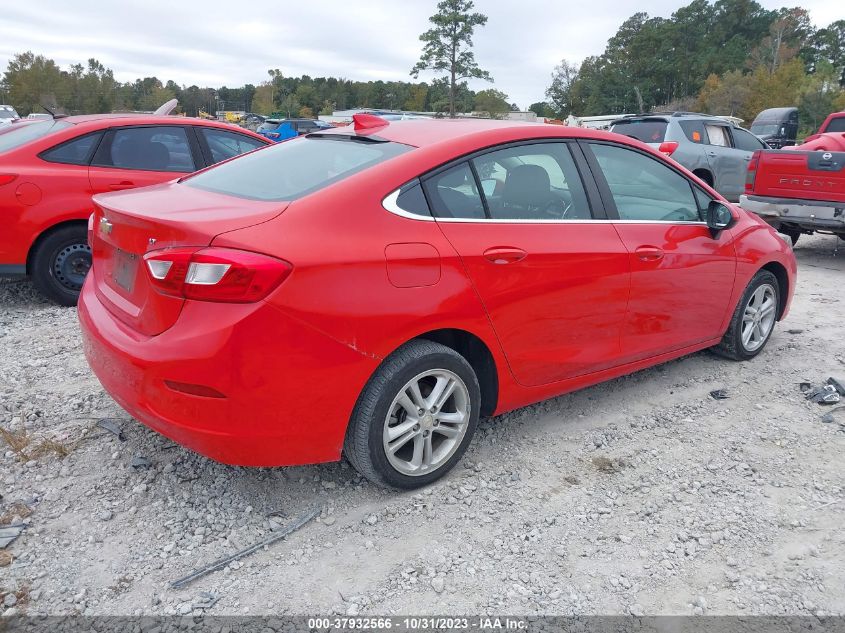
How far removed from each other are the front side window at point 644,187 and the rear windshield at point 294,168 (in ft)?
4.11

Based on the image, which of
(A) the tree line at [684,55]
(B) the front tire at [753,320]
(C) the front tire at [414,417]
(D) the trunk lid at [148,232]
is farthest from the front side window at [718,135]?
(A) the tree line at [684,55]

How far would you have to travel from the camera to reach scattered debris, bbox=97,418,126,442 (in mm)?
3380

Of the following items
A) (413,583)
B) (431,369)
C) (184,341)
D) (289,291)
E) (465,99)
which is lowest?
(413,583)

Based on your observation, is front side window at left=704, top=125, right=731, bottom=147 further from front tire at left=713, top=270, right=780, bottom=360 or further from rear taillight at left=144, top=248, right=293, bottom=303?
rear taillight at left=144, top=248, right=293, bottom=303

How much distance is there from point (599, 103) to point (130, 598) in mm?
88783

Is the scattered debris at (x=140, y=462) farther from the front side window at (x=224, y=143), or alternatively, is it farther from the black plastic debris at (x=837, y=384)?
the black plastic debris at (x=837, y=384)

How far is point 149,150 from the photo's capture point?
19.6ft

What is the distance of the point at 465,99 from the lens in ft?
178

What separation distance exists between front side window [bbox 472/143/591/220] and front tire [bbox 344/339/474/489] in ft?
2.46

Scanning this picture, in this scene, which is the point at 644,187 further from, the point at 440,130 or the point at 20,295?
the point at 20,295

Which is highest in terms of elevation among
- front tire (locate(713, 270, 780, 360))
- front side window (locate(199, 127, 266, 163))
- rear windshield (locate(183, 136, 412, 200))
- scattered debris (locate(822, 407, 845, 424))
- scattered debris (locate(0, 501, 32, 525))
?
front side window (locate(199, 127, 266, 163))

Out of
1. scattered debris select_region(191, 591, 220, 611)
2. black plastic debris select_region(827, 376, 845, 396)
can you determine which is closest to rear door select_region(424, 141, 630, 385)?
scattered debris select_region(191, 591, 220, 611)

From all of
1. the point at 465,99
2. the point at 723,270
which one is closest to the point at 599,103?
the point at 465,99

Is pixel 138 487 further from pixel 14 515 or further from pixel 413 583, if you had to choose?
pixel 413 583
